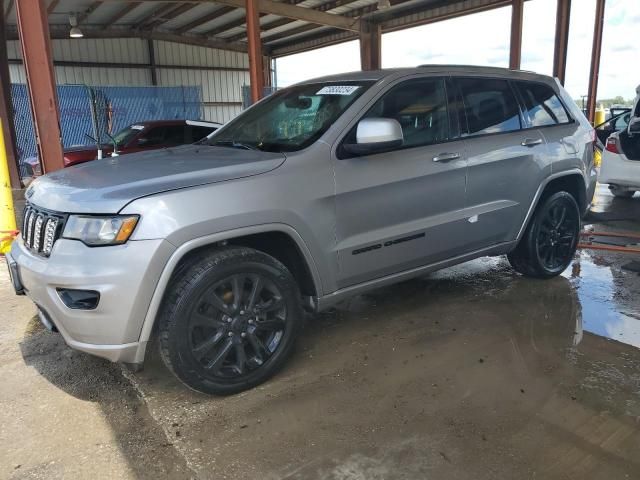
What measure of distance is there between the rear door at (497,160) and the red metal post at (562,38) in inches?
485

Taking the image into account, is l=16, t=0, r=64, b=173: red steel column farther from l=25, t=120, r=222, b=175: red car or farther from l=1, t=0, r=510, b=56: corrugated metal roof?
l=1, t=0, r=510, b=56: corrugated metal roof

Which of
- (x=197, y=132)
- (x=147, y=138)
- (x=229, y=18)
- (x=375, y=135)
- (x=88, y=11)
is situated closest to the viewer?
(x=375, y=135)

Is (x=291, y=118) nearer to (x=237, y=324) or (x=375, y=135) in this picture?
(x=375, y=135)

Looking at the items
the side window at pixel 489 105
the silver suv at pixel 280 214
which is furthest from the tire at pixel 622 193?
the side window at pixel 489 105

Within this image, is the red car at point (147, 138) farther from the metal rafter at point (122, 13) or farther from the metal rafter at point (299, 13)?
the metal rafter at point (122, 13)

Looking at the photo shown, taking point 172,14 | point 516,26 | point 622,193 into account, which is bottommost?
point 622,193

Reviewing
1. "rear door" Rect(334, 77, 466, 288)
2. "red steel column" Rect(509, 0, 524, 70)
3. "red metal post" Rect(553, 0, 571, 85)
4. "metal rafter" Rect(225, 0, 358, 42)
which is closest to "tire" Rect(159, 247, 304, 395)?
"rear door" Rect(334, 77, 466, 288)

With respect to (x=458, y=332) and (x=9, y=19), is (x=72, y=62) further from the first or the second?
(x=458, y=332)

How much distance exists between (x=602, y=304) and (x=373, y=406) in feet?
8.21

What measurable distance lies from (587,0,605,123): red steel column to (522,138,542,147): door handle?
1301cm

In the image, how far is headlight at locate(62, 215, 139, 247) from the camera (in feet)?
8.13

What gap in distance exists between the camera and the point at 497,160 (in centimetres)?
394

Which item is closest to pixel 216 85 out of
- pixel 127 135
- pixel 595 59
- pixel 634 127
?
pixel 127 135

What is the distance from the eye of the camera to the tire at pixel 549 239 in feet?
14.6
